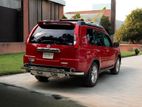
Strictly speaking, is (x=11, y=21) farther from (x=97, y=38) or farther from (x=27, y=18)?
(x=97, y=38)

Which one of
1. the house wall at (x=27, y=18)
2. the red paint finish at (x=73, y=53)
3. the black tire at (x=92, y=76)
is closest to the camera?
the red paint finish at (x=73, y=53)

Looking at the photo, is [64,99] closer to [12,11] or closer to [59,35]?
[59,35]

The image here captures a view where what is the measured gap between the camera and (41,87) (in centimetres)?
1036

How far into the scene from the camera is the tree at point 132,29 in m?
47.8

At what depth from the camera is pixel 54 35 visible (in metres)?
10.2

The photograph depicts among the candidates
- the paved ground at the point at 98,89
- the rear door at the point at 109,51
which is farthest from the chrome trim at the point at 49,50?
the rear door at the point at 109,51

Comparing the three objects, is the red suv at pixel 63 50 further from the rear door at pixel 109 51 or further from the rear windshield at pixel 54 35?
the rear door at pixel 109 51

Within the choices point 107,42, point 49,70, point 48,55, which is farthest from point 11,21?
point 49,70

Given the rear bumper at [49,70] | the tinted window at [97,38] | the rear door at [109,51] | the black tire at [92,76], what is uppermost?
the tinted window at [97,38]

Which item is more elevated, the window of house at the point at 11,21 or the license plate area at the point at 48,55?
the window of house at the point at 11,21

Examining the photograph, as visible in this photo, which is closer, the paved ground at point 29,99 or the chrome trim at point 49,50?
the paved ground at point 29,99

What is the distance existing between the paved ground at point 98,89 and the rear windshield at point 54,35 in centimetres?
135

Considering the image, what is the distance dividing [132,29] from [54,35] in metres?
38.9

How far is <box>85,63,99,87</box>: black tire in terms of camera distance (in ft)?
34.3
